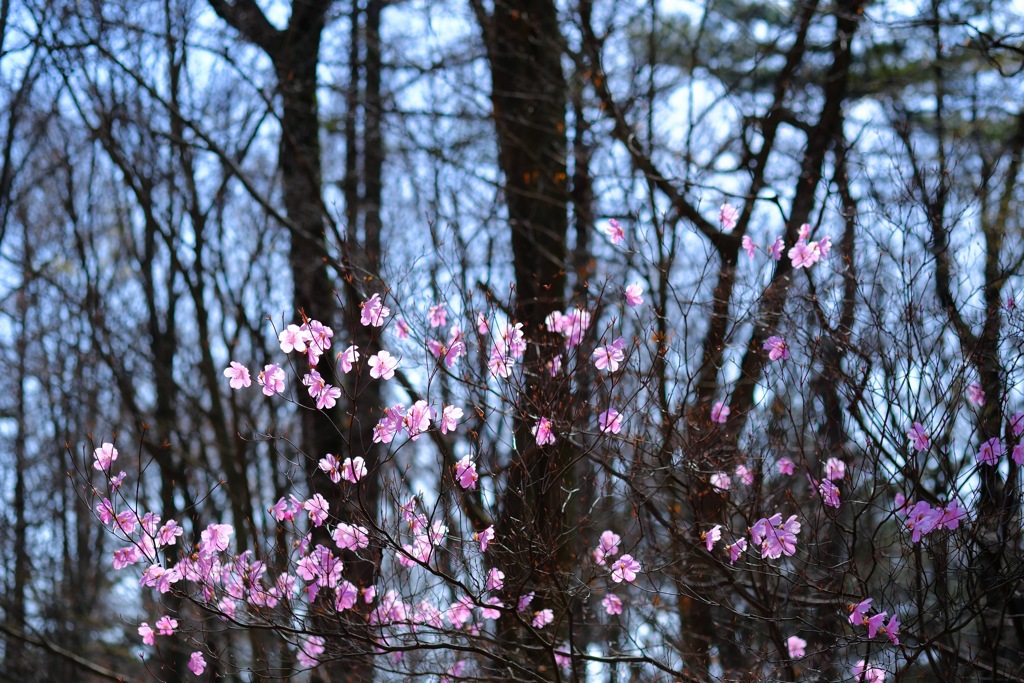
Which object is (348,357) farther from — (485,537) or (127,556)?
(127,556)

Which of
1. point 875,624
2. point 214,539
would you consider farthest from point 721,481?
point 214,539

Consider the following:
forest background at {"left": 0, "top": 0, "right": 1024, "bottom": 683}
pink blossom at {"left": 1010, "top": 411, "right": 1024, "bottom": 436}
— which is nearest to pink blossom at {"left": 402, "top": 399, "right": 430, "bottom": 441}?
forest background at {"left": 0, "top": 0, "right": 1024, "bottom": 683}

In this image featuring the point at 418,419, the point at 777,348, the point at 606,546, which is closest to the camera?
the point at 418,419

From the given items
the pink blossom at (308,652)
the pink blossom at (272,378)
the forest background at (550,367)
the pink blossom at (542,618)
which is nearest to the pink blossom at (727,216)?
the forest background at (550,367)

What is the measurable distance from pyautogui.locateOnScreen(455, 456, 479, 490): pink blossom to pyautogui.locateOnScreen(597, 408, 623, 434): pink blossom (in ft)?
1.52

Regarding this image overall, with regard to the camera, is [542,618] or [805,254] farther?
[805,254]

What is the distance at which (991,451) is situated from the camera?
3473 millimetres

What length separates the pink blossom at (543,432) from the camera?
11.2 ft

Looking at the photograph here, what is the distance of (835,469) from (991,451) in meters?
0.70

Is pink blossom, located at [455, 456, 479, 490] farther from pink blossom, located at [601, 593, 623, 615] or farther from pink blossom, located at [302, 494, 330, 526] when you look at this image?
pink blossom, located at [601, 593, 623, 615]

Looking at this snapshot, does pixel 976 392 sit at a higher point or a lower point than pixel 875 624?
higher

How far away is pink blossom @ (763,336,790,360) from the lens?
4.18 meters

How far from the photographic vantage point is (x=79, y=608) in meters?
12.8

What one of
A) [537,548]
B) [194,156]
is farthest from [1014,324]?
[194,156]
